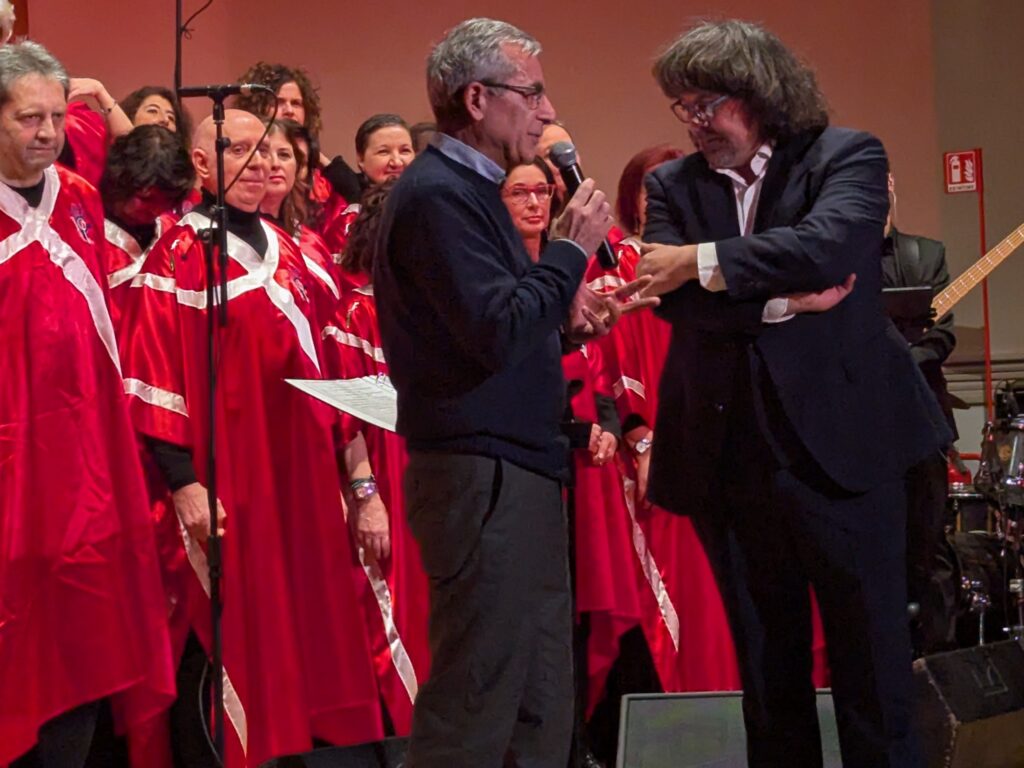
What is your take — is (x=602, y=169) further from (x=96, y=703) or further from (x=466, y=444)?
(x=466, y=444)

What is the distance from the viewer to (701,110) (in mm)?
2475

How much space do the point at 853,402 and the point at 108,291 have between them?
5.76 feet

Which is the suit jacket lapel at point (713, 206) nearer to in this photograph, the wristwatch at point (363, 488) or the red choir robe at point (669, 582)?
the wristwatch at point (363, 488)

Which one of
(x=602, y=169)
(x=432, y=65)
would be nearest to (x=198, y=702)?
(x=432, y=65)

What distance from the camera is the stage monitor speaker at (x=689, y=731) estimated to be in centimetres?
312

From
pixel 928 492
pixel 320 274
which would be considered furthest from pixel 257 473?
pixel 928 492

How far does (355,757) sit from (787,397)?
1.50m

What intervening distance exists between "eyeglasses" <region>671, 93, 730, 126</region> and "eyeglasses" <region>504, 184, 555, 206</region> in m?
1.32

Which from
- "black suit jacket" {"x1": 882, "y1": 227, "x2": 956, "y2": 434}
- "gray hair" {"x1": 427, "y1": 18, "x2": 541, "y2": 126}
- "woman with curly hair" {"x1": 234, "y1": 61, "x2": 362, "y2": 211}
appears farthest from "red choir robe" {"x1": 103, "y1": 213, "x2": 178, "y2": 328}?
"black suit jacket" {"x1": 882, "y1": 227, "x2": 956, "y2": 434}

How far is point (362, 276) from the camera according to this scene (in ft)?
12.6

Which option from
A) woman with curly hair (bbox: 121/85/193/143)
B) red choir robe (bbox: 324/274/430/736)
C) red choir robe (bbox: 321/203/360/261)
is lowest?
red choir robe (bbox: 324/274/430/736)

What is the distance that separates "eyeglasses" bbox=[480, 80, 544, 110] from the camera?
7.55ft

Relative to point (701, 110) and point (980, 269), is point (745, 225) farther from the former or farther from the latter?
point (980, 269)

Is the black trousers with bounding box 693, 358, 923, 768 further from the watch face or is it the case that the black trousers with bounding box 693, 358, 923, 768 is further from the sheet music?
the watch face
